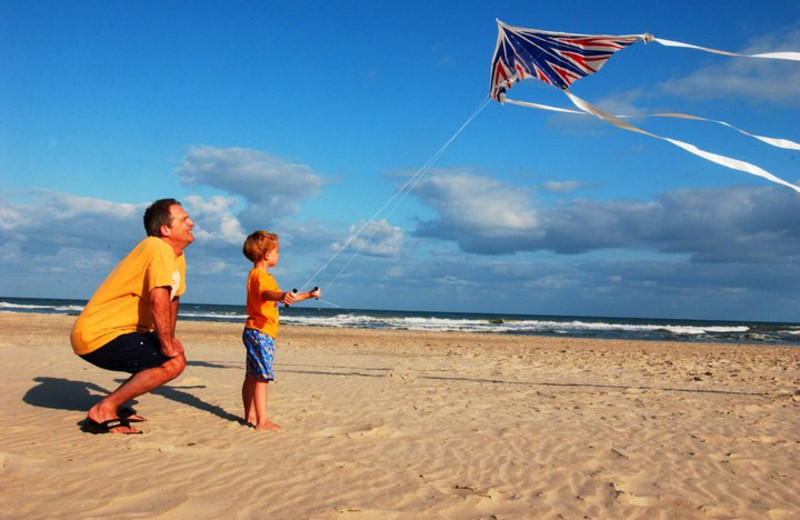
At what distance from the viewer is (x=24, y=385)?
21.0ft

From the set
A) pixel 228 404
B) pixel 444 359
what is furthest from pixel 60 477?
pixel 444 359

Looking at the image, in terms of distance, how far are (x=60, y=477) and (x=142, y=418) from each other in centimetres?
164

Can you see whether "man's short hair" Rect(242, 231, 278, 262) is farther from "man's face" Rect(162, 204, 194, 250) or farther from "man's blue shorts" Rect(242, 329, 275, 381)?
"man's blue shorts" Rect(242, 329, 275, 381)

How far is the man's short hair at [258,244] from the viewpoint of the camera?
16.4 feet

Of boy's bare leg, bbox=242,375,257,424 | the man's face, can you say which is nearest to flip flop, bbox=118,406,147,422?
boy's bare leg, bbox=242,375,257,424

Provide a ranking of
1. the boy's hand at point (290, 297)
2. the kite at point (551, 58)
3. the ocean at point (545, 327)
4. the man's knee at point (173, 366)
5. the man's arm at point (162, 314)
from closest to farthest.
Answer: the man's arm at point (162, 314), the man's knee at point (173, 366), the boy's hand at point (290, 297), the kite at point (551, 58), the ocean at point (545, 327)

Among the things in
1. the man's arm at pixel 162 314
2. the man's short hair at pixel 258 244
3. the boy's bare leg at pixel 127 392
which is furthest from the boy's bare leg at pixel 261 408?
the man's short hair at pixel 258 244

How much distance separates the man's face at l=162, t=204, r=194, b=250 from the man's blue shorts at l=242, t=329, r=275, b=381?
0.92 metres

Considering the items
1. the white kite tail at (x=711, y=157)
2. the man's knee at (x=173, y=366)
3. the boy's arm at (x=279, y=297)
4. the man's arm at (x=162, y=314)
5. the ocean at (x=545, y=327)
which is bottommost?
the ocean at (x=545, y=327)

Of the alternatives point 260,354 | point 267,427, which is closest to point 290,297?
point 260,354

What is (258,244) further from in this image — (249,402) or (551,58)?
(551,58)

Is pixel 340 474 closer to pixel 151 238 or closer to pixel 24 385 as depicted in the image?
pixel 151 238

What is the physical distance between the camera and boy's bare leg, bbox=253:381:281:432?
4.87 metres

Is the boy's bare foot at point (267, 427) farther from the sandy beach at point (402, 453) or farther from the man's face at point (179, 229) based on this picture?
the man's face at point (179, 229)
